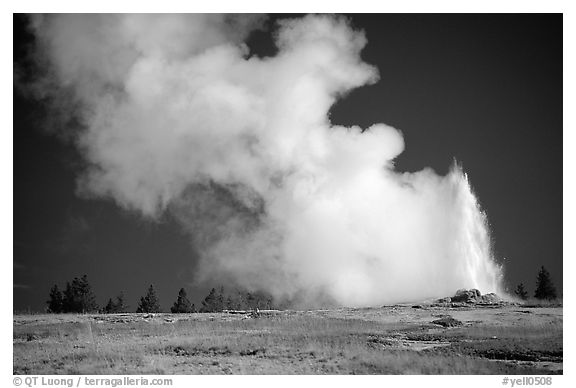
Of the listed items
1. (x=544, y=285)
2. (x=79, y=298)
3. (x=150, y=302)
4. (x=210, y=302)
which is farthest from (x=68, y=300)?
(x=544, y=285)

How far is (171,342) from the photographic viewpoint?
1911 cm

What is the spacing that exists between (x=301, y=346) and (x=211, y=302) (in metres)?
36.3

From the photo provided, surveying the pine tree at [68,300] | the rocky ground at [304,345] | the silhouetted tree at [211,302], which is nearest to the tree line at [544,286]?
the rocky ground at [304,345]

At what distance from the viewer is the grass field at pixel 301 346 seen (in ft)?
51.1

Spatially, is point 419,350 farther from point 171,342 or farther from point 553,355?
point 171,342

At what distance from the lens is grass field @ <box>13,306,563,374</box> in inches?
614

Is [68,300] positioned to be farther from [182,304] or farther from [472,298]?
[472,298]

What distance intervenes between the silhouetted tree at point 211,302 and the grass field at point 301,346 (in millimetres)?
25643

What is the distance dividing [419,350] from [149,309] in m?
39.4

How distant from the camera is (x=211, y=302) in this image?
2074 inches

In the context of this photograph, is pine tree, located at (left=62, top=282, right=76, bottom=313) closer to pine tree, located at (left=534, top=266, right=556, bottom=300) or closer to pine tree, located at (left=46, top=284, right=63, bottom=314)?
pine tree, located at (left=46, top=284, right=63, bottom=314)
